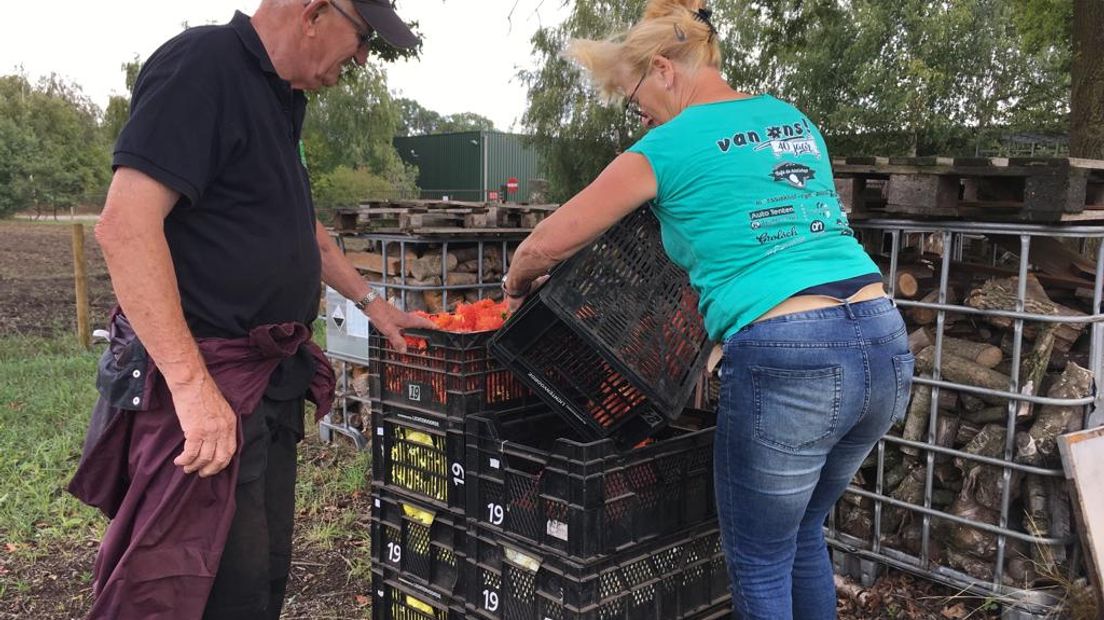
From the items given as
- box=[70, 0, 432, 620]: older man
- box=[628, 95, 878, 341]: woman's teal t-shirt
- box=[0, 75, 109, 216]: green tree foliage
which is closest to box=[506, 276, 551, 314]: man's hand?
box=[628, 95, 878, 341]: woman's teal t-shirt

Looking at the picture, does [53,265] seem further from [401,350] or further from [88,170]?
[88,170]

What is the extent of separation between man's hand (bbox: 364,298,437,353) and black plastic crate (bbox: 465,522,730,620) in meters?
0.68

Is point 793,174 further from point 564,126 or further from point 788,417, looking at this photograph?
point 564,126

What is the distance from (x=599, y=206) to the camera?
2.11 meters

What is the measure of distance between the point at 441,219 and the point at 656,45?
118 inches

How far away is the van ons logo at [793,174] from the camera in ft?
6.88

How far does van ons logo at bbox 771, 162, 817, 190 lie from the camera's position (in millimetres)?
2098

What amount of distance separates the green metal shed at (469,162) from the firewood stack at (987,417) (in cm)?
Result: 3633

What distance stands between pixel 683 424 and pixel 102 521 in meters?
3.38

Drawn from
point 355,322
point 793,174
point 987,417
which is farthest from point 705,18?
point 355,322

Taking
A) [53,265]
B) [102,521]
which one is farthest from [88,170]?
[102,521]

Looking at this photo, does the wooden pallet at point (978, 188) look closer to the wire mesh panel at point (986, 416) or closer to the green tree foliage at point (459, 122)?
the wire mesh panel at point (986, 416)

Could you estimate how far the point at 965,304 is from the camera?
354 centimetres

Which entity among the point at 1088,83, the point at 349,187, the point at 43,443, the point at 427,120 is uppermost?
the point at 427,120
